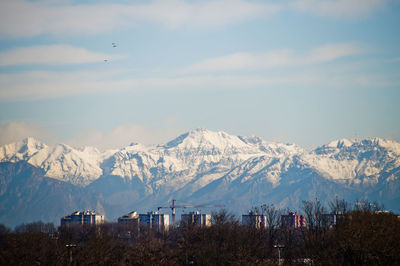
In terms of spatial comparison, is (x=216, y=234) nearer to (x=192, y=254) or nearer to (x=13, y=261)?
(x=192, y=254)

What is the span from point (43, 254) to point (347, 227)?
37.1 metres

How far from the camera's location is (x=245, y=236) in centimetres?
11175

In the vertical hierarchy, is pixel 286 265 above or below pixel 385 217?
below

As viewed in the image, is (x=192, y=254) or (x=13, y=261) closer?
(x=13, y=261)

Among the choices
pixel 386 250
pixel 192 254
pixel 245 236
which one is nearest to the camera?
pixel 386 250

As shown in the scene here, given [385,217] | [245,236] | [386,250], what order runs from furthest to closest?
[245,236] → [385,217] → [386,250]

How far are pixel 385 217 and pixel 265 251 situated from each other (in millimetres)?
21888

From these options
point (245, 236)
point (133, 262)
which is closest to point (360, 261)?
point (133, 262)

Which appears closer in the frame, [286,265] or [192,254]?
[286,265]

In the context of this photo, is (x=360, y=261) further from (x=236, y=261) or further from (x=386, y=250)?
(x=236, y=261)

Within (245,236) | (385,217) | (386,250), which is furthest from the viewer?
(245,236)

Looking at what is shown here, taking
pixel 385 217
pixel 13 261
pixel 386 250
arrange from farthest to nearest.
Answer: pixel 385 217 → pixel 13 261 → pixel 386 250

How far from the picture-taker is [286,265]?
277ft

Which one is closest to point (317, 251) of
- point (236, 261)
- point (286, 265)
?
point (286, 265)
